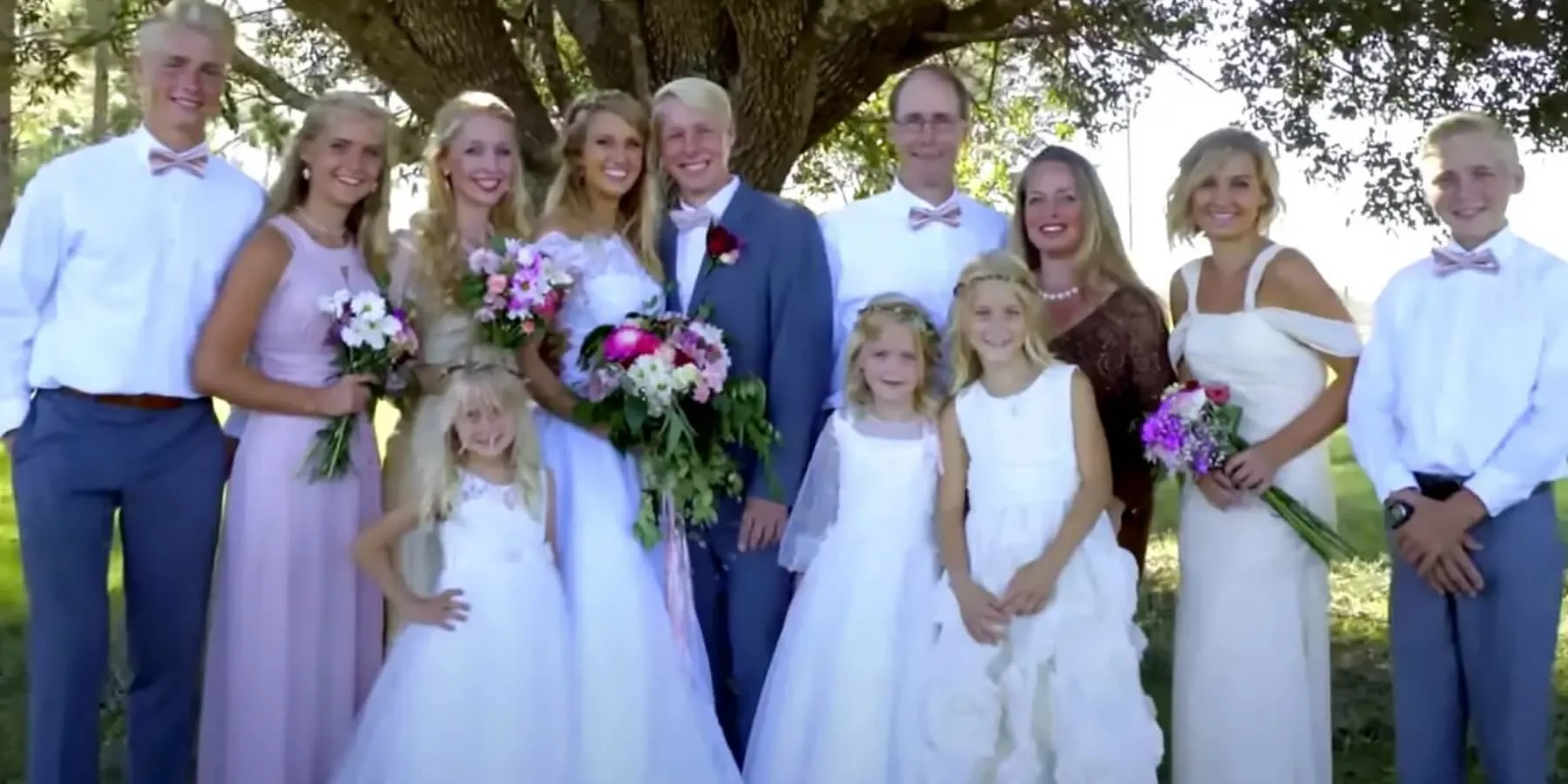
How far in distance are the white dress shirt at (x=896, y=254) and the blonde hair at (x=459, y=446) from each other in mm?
1038

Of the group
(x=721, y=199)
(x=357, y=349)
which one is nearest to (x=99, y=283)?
(x=357, y=349)

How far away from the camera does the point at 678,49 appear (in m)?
8.53

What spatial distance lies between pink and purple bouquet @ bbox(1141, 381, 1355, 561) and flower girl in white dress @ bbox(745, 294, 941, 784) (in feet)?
2.32

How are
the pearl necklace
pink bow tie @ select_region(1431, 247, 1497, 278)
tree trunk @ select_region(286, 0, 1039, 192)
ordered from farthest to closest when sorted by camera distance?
tree trunk @ select_region(286, 0, 1039, 192)
the pearl necklace
pink bow tie @ select_region(1431, 247, 1497, 278)

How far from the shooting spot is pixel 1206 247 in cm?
520

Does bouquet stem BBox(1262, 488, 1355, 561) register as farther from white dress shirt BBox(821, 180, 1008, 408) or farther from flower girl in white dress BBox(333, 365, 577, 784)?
flower girl in white dress BBox(333, 365, 577, 784)

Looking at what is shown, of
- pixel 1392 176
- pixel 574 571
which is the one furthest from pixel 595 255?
pixel 1392 176

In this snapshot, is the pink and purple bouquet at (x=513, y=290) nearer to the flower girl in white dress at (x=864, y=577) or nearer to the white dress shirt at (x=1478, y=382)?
the flower girl in white dress at (x=864, y=577)

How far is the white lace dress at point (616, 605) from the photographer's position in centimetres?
471

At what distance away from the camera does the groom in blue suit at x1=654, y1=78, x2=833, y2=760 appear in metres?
4.99

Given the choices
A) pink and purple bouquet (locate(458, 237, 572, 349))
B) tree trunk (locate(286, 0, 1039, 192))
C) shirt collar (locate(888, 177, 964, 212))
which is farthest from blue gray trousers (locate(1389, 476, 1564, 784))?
tree trunk (locate(286, 0, 1039, 192))

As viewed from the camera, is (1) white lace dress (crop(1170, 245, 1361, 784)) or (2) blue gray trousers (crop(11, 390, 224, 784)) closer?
(2) blue gray trousers (crop(11, 390, 224, 784))

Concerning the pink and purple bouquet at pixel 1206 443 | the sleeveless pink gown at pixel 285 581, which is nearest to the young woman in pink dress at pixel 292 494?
the sleeveless pink gown at pixel 285 581

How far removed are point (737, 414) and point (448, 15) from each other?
445 centimetres
